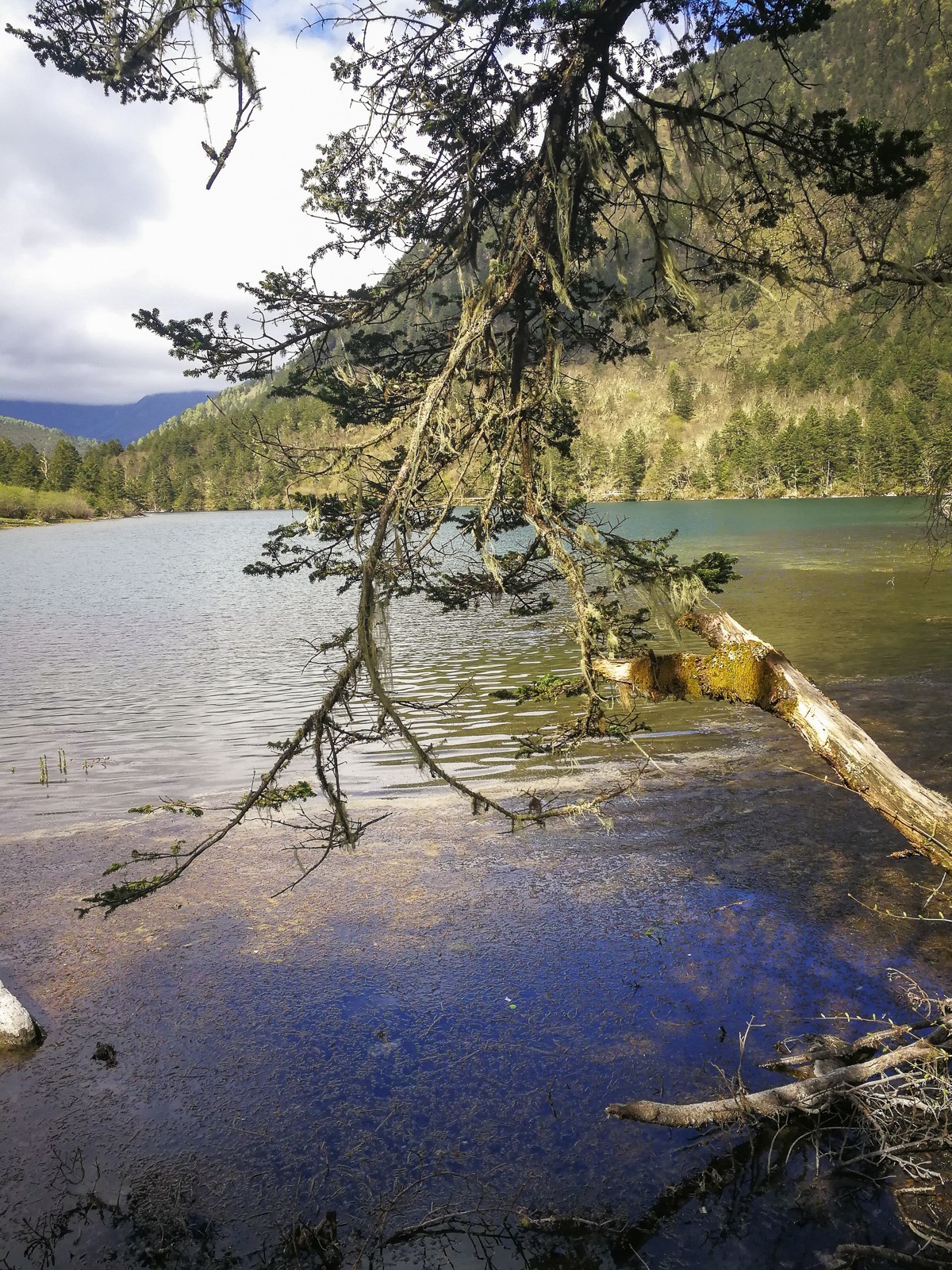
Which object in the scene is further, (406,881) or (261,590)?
(261,590)

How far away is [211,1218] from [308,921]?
3.07 meters

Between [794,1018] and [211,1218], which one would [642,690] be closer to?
[794,1018]

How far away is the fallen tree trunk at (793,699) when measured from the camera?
3.96 m

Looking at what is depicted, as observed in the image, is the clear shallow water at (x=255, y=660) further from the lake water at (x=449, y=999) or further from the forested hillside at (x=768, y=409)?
the forested hillside at (x=768, y=409)

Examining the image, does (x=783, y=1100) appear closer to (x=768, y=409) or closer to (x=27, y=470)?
(x=27, y=470)

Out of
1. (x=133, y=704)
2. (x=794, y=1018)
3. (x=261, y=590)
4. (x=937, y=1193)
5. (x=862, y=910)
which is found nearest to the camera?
(x=937, y=1193)

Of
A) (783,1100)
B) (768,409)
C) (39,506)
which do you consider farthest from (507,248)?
(768,409)

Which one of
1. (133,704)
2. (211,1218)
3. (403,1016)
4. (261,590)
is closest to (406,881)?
(403,1016)

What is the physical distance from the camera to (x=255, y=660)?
818 inches

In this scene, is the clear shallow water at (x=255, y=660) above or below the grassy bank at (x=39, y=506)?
below

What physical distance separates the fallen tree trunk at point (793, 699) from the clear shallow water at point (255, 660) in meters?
0.95

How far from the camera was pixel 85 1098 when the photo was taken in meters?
4.80

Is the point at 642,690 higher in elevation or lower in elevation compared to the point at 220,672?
higher

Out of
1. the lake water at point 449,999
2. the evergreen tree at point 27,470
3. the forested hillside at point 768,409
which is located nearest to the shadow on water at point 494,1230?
the lake water at point 449,999
